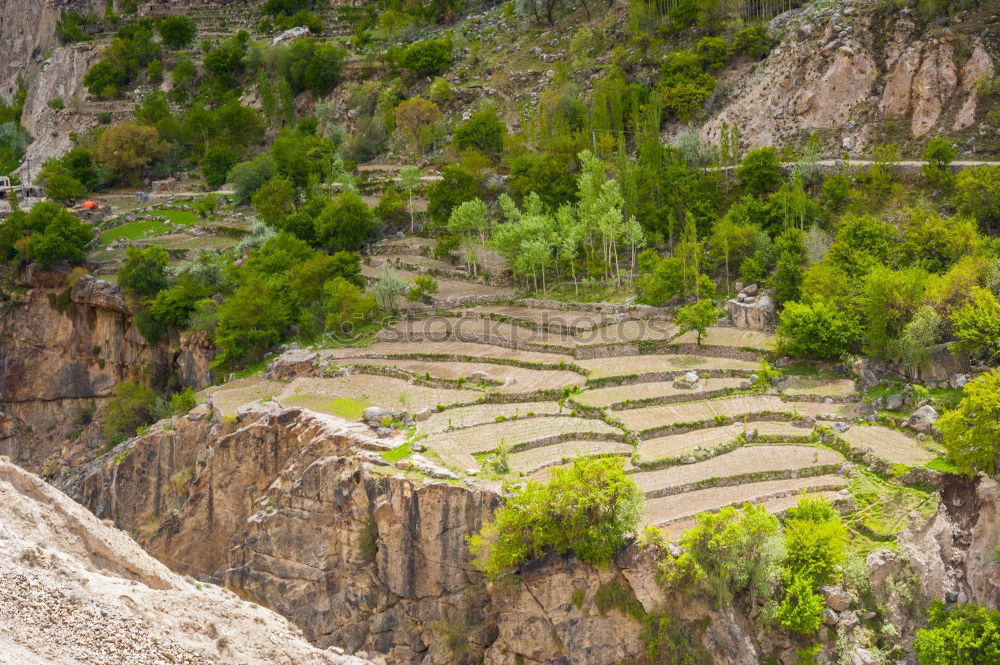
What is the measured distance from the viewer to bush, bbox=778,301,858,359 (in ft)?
167

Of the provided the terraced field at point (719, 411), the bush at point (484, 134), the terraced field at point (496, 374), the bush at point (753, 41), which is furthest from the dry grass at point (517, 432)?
the bush at point (753, 41)

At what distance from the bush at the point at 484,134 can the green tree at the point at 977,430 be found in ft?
158

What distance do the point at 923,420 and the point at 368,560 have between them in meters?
23.8

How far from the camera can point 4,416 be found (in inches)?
3083

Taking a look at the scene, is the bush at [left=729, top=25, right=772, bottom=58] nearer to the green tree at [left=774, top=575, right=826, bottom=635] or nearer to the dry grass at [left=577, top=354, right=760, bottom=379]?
the dry grass at [left=577, top=354, right=760, bottom=379]

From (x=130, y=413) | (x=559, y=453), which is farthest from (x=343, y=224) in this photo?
(x=559, y=453)

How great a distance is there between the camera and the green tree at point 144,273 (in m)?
71.4

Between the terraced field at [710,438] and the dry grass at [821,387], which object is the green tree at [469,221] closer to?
the dry grass at [821,387]

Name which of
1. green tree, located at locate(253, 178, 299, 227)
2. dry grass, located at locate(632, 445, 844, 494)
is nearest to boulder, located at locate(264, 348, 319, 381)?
green tree, located at locate(253, 178, 299, 227)

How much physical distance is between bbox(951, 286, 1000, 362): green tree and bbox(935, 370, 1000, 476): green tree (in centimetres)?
677

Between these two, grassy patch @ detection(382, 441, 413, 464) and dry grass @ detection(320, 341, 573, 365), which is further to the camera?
dry grass @ detection(320, 341, 573, 365)

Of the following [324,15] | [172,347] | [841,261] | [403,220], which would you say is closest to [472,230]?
[403,220]

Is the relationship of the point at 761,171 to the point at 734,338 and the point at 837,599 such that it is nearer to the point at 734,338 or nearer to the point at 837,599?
the point at 734,338

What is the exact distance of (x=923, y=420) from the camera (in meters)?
45.1
